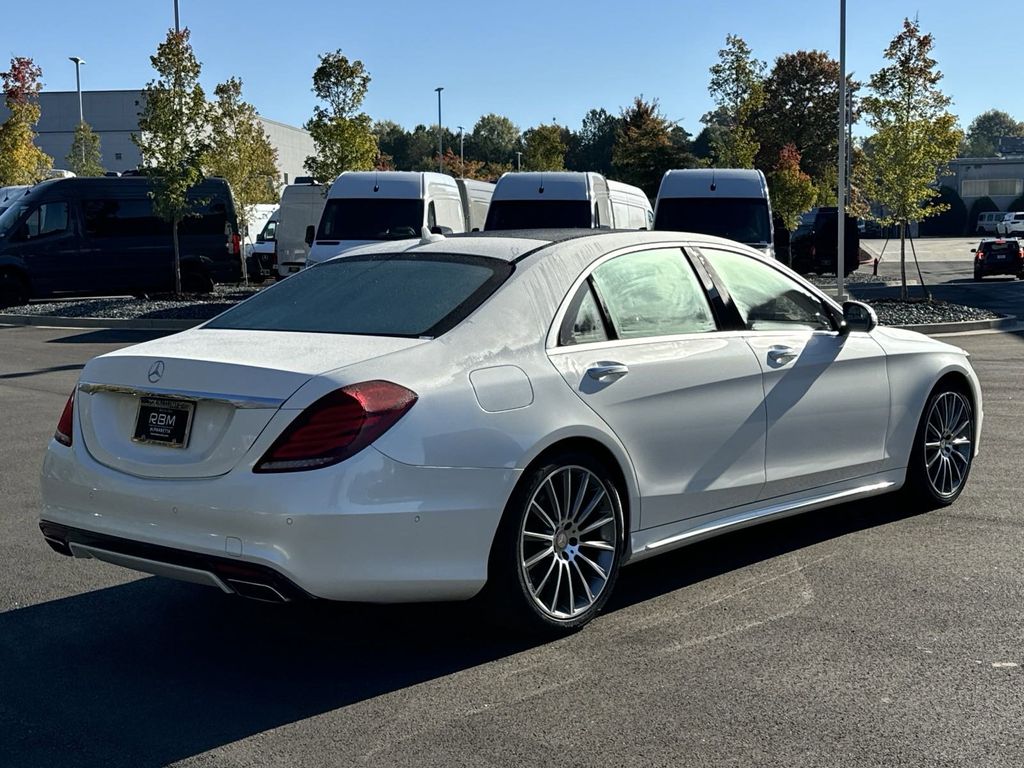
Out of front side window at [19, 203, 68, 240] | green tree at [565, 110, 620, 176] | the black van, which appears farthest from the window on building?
front side window at [19, 203, 68, 240]

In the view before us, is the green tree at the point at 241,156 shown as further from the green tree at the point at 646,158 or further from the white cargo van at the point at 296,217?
the green tree at the point at 646,158

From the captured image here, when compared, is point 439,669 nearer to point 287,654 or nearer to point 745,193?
point 287,654

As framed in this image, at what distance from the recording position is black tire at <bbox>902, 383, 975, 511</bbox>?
6.84m

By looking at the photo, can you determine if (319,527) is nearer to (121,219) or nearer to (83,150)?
(121,219)

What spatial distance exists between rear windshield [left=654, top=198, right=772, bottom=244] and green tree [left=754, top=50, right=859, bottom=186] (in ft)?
198

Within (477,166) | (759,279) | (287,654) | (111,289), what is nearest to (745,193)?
(111,289)

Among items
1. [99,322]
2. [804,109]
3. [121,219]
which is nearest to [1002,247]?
[121,219]

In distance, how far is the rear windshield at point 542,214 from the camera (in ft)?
69.4

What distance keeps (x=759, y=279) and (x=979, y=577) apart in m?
1.70

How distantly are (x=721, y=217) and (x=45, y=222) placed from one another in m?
13.6

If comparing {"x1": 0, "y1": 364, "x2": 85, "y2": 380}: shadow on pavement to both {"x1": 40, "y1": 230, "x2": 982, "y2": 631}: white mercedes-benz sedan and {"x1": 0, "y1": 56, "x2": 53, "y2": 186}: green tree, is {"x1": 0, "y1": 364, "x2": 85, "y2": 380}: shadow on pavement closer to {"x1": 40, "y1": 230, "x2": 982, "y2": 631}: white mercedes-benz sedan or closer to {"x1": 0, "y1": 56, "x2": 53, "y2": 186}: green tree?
{"x1": 40, "y1": 230, "x2": 982, "y2": 631}: white mercedes-benz sedan

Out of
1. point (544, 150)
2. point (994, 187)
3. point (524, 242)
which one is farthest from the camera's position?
point (994, 187)

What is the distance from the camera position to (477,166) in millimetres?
100438

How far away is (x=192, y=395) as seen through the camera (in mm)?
4520
